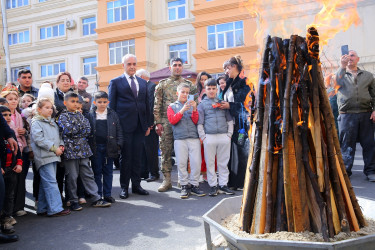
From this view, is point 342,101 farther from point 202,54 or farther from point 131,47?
point 131,47

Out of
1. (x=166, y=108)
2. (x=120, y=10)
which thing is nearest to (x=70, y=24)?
(x=120, y=10)

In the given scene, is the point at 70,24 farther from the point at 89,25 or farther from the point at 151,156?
the point at 151,156

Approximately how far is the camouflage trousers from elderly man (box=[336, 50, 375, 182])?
125 inches

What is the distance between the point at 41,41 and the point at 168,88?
22.4m

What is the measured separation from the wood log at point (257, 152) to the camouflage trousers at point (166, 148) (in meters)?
3.11

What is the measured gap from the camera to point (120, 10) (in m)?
22.0

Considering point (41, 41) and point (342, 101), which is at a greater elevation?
point (41, 41)

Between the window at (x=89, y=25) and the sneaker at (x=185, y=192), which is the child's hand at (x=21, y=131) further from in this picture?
the window at (x=89, y=25)

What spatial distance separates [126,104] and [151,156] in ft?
5.52

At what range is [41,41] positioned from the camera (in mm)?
24703

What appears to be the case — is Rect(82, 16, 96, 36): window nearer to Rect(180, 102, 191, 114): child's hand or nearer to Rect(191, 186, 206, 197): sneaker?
Rect(180, 102, 191, 114): child's hand

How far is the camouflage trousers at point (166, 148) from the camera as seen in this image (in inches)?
223

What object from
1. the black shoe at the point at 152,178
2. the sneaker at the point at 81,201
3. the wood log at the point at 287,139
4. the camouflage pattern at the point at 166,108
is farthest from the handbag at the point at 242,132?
the wood log at the point at 287,139

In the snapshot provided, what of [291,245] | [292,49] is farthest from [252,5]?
[291,245]
